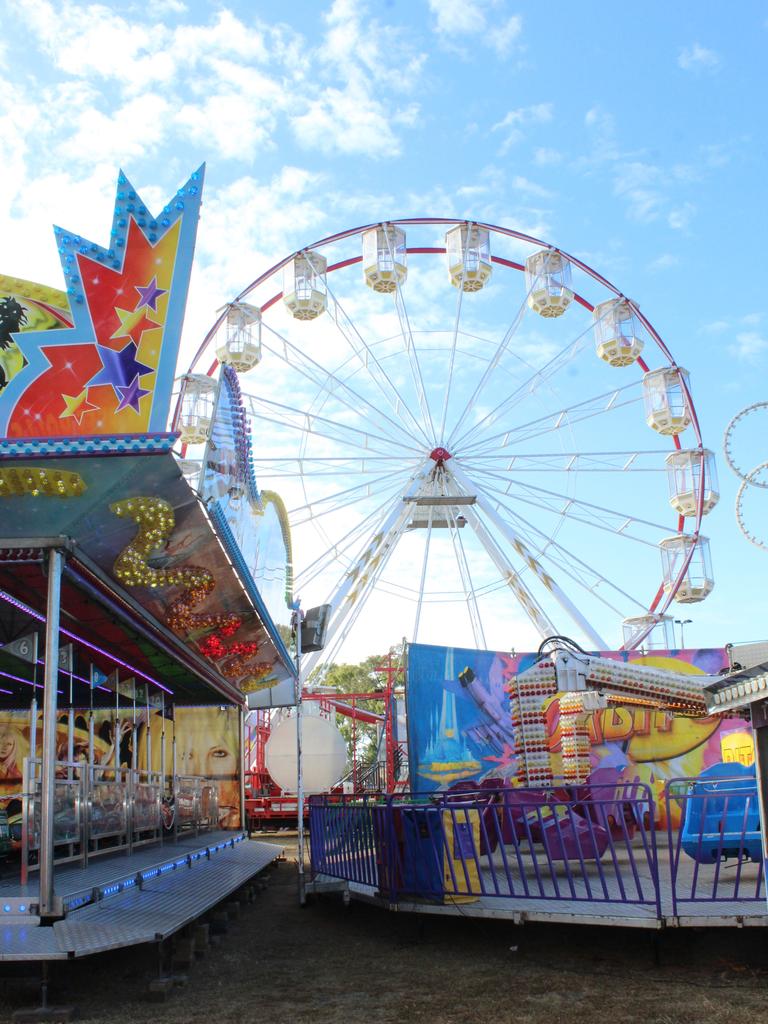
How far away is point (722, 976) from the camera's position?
20.0 feet

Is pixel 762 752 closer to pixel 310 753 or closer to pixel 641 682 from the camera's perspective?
pixel 641 682

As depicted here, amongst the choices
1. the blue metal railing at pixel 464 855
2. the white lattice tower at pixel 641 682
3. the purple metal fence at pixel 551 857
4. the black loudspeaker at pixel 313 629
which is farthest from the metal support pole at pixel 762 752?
the black loudspeaker at pixel 313 629

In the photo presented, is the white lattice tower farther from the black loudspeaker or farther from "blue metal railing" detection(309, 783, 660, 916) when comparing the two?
the black loudspeaker

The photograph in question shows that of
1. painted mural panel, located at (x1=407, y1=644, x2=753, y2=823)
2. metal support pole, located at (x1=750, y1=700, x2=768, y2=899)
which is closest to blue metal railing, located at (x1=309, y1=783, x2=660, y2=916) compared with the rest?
metal support pole, located at (x1=750, y1=700, x2=768, y2=899)

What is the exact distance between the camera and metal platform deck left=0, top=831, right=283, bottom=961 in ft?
17.5

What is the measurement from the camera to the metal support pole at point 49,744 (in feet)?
18.5

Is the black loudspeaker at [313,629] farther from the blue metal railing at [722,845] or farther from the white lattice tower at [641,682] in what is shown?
the blue metal railing at [722,845]

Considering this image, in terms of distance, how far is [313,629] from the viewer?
479 inches

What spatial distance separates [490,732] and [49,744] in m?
12.2

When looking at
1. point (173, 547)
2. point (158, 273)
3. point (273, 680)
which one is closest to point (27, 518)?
point (173, 547)

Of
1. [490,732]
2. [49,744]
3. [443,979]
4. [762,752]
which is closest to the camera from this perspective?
[762,752]

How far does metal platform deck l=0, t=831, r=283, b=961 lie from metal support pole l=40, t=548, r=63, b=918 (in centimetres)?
15

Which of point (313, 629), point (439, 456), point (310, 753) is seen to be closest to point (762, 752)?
point (313, 629)

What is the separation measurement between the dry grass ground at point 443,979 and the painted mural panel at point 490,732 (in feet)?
28.2
